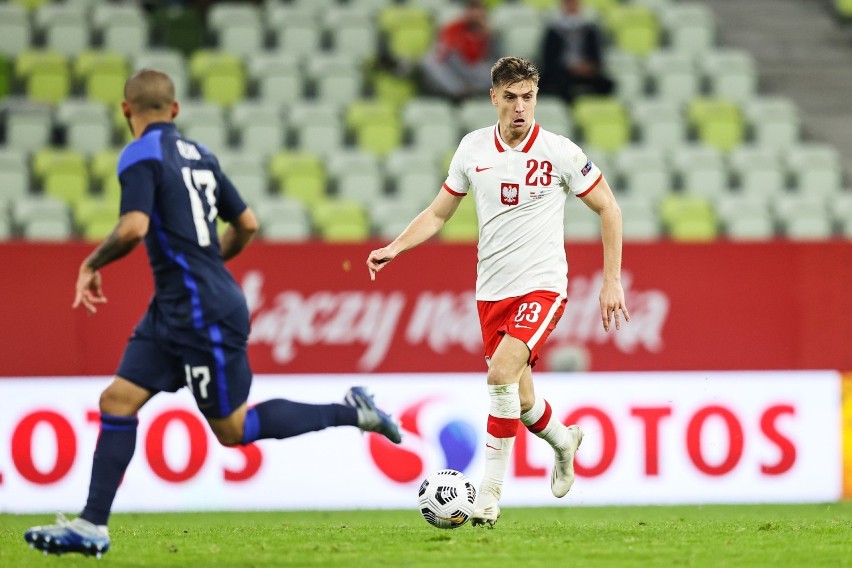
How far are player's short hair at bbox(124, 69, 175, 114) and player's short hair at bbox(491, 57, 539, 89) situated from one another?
1714mm

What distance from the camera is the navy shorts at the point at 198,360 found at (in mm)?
5707

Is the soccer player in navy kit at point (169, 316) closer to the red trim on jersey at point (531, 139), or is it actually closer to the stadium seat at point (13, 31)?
the red trim on jersey at point (531, 139)

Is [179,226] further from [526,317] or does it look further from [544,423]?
[544,423]

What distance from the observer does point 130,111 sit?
19.0 feet

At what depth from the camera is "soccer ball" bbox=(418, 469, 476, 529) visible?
265 inches

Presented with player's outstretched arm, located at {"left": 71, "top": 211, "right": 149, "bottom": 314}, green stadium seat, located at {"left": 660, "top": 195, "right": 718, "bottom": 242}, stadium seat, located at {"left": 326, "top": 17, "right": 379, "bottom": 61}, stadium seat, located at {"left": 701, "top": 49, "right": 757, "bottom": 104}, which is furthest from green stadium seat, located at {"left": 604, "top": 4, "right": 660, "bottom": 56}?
player's outstretched arm, located at {"left": 71, "top": 211, "right": 149, "bottom": 314}

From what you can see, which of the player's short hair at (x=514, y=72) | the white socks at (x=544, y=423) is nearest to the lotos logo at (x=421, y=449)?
the white socks at (x=544, y=423)

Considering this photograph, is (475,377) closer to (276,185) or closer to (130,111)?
(276,185)

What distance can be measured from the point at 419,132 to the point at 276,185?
4.99ft

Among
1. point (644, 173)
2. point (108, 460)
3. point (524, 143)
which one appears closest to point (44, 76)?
point (644, 173)

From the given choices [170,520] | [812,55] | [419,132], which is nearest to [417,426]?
[170,520]

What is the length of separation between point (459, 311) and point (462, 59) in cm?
388

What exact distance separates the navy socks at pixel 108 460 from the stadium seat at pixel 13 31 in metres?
8.81

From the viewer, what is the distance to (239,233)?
237 inches
